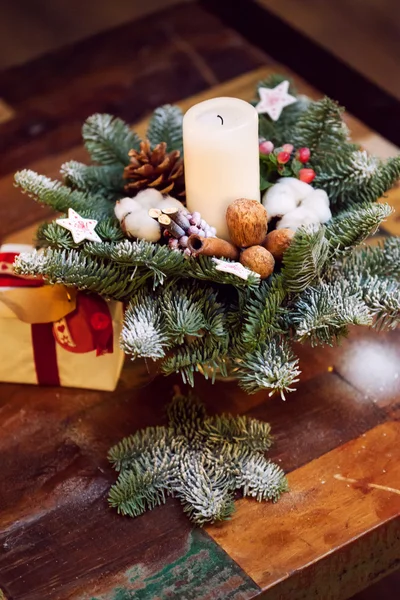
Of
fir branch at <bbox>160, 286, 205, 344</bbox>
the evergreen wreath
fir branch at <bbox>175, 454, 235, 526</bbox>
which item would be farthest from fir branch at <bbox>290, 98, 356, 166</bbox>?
fir branch at <bbox>175, 454, 235, 526</bbox>

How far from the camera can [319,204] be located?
2.71 ft

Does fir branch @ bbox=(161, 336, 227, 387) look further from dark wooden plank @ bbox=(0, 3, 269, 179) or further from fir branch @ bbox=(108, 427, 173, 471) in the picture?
dark wooden plank @ bbox=(0, 3, 269, 179)

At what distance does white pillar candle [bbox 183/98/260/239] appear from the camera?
778 millimetres

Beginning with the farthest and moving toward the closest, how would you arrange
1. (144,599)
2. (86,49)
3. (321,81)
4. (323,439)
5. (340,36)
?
(340,36)
(86,49)
(321,81)
(323,439)
(144,599)

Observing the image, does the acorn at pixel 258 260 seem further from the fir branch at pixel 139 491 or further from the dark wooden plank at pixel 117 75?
the dark wooden plank at pixel 117 75

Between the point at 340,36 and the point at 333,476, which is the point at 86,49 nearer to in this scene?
the point at 333,476

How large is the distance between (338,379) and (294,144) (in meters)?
0.24

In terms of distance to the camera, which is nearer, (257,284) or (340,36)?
(257,284)

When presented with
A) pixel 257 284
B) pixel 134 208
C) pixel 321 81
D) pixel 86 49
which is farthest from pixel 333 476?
pixel 86 49

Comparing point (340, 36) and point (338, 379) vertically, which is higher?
point (338, 379)

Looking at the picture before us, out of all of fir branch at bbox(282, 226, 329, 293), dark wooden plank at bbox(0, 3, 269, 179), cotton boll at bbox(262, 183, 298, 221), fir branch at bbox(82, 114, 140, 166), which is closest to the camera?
fir branch at bbox(282, 226, 329, 293)

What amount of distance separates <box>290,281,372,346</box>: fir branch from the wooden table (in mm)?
114

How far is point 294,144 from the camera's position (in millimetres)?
920

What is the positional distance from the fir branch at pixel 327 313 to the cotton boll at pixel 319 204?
7 cm
